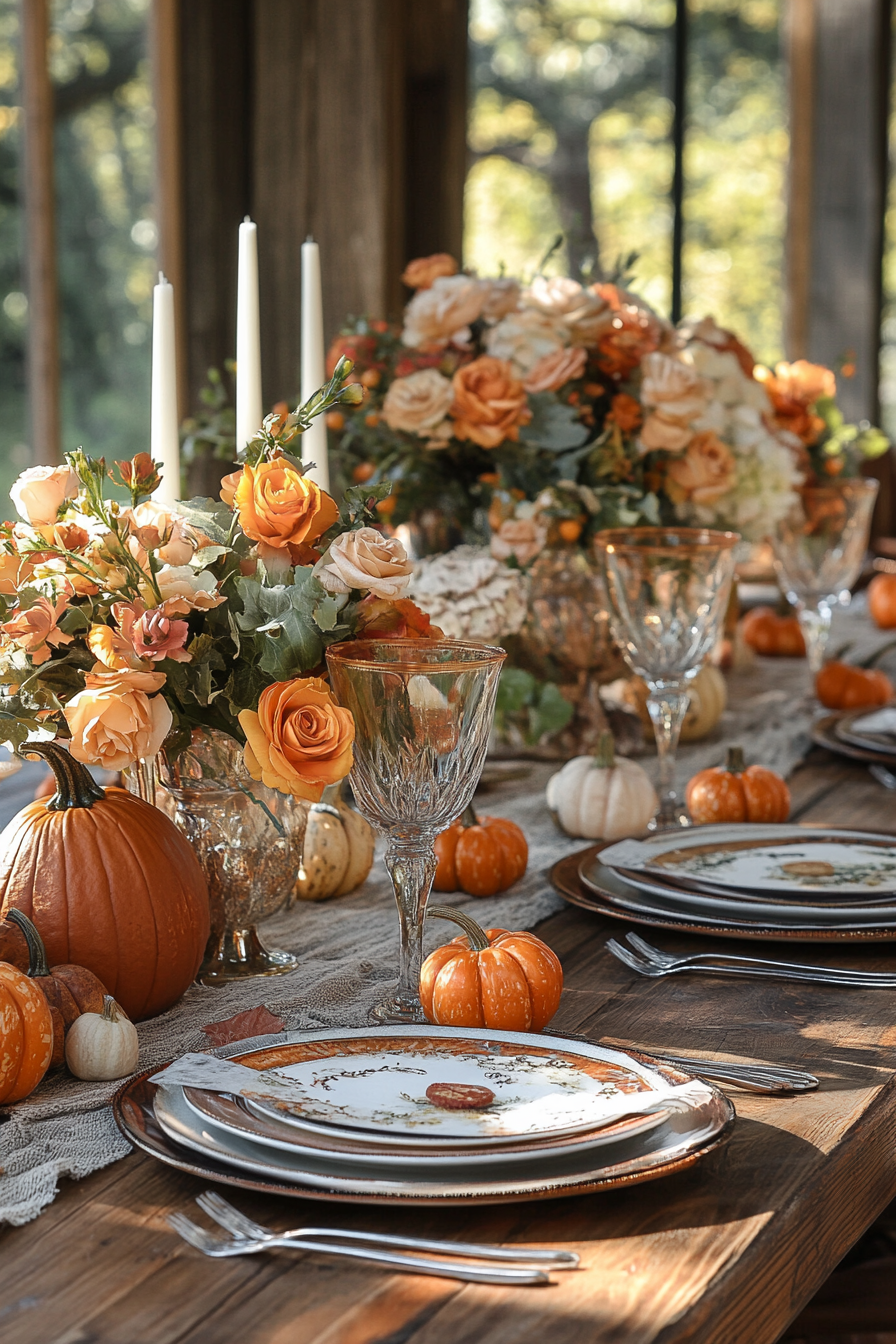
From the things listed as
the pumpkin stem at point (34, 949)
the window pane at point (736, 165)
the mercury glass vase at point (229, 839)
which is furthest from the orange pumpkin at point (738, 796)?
the window pane at point (736, 165)

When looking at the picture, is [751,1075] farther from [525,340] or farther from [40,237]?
[40,237]

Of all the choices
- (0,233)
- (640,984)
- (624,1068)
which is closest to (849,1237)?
(624,1068)

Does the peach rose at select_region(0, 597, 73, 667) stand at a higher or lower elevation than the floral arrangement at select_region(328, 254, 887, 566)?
lower

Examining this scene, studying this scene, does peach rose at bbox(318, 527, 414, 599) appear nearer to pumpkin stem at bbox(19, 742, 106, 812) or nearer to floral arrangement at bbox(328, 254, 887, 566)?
pumpkin stem at bbox(19, 742, 106, 812)

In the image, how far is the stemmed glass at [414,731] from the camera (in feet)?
2.42

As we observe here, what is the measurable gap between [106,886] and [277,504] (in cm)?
23

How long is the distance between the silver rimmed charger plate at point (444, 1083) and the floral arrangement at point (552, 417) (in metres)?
0.86

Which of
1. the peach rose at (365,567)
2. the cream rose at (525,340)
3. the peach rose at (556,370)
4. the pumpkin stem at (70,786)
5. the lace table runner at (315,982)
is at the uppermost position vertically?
the cream rose at (525,340)

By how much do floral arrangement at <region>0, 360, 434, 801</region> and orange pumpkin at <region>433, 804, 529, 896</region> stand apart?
0.28 metres

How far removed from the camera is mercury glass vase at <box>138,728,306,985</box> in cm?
88

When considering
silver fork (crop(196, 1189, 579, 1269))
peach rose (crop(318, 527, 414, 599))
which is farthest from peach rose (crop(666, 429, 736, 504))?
silver fork (crop(196, 1189, 579, 1269))

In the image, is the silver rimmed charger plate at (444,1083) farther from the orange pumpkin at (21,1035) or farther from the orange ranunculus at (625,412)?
the orange ranunculus at (625,412)

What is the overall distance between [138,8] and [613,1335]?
8.05ft

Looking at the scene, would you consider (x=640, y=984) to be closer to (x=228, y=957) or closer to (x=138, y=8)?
(x=228, y=957)
